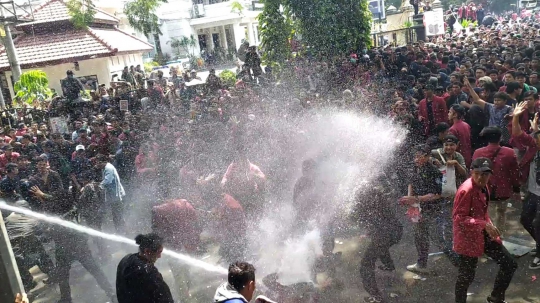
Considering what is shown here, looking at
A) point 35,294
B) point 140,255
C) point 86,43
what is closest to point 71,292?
point 35,294

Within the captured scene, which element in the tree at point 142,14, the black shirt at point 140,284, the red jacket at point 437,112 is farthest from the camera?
the tree at point 142,14

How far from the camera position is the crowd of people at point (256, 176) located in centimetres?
466

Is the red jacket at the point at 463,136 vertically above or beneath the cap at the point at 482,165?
beneath

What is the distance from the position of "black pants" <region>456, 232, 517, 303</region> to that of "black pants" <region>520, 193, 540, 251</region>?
0.99 metres

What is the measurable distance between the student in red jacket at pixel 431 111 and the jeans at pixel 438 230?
7.79ft

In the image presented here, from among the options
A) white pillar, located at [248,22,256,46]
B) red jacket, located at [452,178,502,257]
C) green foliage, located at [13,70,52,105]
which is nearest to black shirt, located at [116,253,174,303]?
red jacket, located at [452,178,502,257]

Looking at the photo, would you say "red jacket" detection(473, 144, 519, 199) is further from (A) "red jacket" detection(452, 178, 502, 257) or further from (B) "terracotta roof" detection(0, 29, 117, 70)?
(B) "terracotta roof" detection(0, 29, 117, 70)

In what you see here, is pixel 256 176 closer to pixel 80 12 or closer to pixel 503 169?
pixel 503 169

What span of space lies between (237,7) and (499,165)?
3518 centimetres

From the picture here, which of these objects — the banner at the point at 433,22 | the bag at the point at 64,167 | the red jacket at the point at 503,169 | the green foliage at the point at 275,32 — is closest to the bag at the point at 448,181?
the red jacket at the point at 503,169

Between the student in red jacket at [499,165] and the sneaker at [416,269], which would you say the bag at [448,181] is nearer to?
the student in red jacket at [499,165]

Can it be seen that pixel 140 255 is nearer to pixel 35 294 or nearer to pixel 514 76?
pixel 35 294

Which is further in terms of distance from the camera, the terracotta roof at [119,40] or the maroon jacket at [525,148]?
the terracotta roof at [119,40]

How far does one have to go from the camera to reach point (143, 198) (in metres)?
8.82
